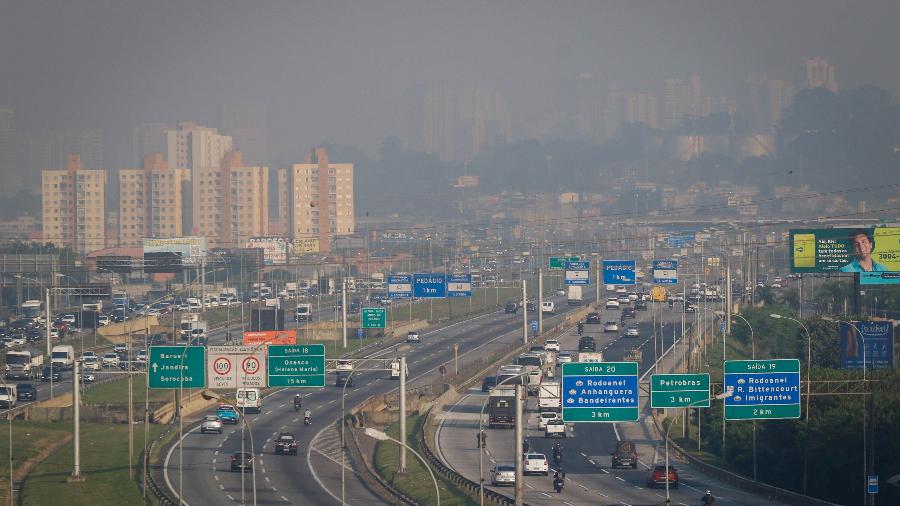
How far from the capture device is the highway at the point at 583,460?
180 ft

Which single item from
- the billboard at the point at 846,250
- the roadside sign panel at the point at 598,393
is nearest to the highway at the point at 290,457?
the roadside sign panel at the point at 598,393

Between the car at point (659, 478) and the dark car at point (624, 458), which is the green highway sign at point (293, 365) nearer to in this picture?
the car at point (659, 478)

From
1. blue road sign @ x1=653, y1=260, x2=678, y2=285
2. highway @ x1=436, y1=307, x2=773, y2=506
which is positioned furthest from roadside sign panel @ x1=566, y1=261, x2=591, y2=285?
highway @ x1=436, y1=307, x2=773, y2=506

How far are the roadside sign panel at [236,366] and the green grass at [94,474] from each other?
19.3 ft

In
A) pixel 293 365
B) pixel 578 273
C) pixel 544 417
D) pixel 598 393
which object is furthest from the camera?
pixel 578 273

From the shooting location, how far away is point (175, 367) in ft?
193

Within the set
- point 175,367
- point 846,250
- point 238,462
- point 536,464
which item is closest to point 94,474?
point 238,462

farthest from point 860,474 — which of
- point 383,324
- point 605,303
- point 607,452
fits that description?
point 605,303

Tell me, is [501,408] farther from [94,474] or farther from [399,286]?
[399,286]

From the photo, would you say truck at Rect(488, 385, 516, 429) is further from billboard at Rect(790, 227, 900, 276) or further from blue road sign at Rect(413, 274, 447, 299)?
billboard at Rect(790, 227, 900, 276)

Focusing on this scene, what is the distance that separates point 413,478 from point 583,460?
33.6 feet

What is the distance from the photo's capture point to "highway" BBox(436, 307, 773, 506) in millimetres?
54719

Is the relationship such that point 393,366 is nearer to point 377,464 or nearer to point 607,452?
point 377,464

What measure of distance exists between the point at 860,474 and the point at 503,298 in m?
111
